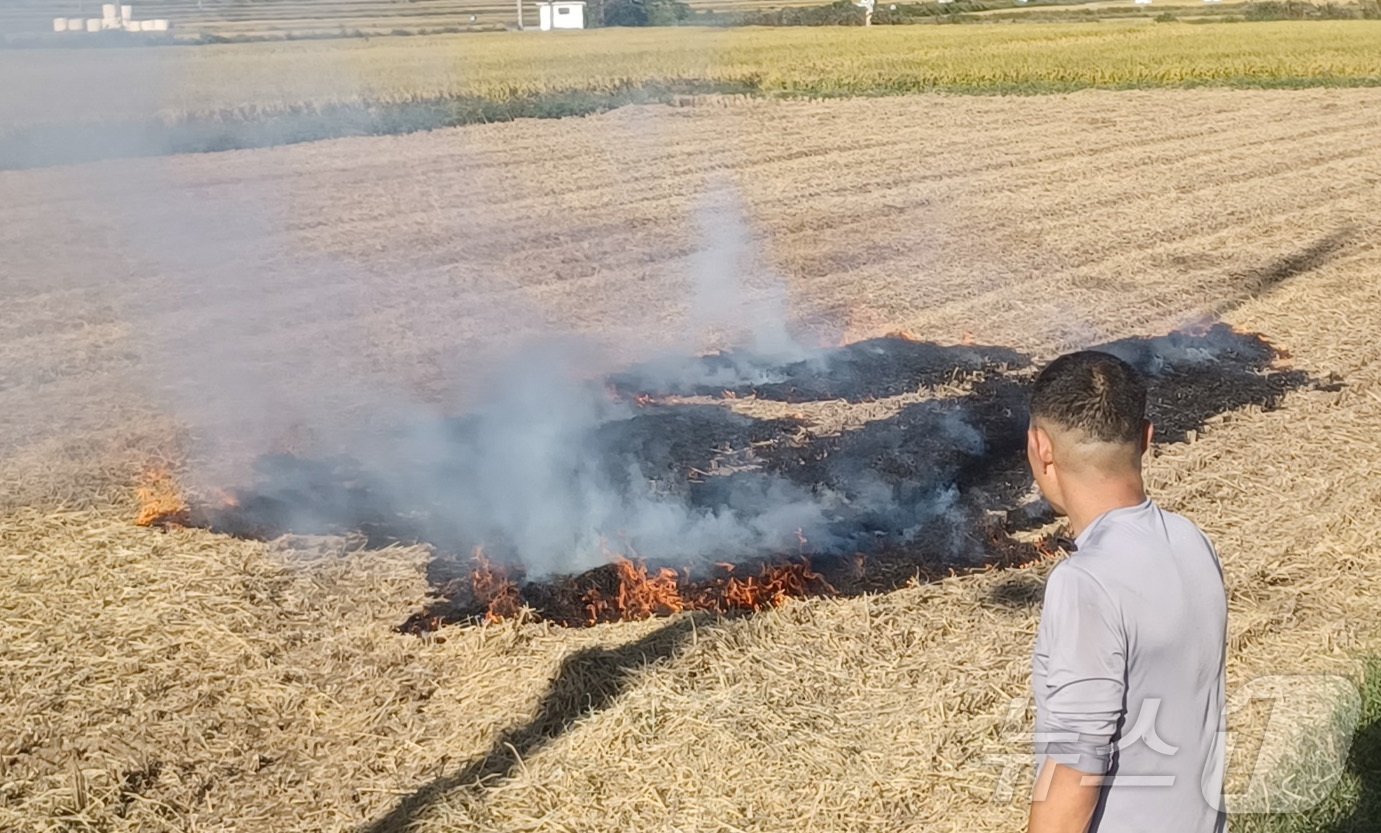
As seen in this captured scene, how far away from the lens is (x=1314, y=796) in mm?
5230

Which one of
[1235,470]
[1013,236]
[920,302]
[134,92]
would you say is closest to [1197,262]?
[1013,236]

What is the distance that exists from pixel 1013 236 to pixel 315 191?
408 inches

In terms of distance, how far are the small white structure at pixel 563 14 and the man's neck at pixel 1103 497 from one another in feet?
87.4

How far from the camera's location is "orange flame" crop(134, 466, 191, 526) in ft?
25.5

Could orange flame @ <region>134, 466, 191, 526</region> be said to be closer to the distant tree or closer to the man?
the man

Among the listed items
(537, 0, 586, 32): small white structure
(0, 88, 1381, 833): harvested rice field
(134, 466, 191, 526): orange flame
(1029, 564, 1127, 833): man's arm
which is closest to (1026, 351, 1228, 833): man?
(1029, 564, 1127, 833): man's arm

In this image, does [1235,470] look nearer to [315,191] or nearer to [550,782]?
[550,782]

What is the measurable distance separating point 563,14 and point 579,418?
25.2 m

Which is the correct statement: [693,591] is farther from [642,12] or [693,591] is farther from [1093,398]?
[642,12]

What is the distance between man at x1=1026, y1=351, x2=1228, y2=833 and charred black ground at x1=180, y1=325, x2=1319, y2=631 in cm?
416

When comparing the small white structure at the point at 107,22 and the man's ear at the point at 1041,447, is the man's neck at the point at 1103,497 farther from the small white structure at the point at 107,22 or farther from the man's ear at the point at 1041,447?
the small white structure at the point at 107,22

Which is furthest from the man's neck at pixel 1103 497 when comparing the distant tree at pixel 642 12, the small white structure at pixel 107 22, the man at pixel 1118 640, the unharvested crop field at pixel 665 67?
the unharvested crop field at pixel 665 67

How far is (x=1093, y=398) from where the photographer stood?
9.53 ft

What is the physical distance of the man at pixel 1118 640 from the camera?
2.71 metres
